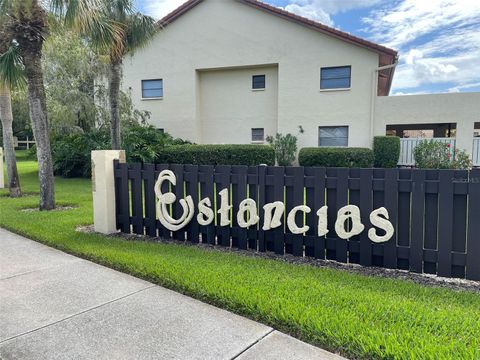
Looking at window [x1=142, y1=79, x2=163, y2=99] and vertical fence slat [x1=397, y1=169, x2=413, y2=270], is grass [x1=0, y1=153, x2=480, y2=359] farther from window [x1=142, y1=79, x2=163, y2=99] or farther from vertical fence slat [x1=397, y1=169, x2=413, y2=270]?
window [x1=142, y1=79, x2=163, y2=99]

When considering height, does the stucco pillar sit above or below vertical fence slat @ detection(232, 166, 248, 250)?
above

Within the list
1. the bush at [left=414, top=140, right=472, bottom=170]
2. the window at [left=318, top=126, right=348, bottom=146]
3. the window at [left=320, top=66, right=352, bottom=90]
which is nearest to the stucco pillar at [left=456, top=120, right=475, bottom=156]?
the bush at [left=414, top=140, right=472, bottom=170]

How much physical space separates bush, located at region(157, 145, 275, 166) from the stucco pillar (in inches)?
362

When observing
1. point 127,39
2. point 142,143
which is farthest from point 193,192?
point 142,143

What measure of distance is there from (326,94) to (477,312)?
1709 cm

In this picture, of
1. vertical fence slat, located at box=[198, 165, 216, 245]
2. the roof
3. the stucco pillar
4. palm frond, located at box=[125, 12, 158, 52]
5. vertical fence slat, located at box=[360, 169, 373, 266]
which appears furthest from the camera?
the roof

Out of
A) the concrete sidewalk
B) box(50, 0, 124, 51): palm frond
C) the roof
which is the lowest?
the concrete sidewalk

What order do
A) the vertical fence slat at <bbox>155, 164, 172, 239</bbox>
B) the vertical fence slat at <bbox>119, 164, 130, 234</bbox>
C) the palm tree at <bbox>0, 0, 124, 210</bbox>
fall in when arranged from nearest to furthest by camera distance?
the vertical fence slat at <bbox>155, 164, 172, 239</bbox> → the vertical fence slat at <bbox>119, 164, 130, 234</bbox> → the palm tree at <bbox>0, 0, 124, 210</bbox>

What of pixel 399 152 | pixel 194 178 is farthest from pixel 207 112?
pixel 194 178

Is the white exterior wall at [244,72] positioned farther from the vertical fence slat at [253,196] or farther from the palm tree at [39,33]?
the vertical fence slat at [253,196]

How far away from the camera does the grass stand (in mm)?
2734

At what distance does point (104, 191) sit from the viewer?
645cm

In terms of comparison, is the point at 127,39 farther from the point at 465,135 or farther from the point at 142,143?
the point at 465,135

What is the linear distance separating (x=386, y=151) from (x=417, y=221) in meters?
14.4
